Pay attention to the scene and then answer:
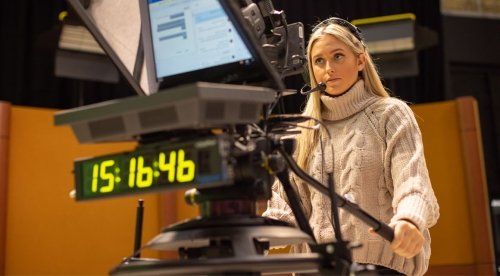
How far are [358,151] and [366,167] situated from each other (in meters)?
0.04

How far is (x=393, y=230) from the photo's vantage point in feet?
3.51

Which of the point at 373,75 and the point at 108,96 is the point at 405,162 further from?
the point at 108,96

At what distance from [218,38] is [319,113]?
0.49 metres

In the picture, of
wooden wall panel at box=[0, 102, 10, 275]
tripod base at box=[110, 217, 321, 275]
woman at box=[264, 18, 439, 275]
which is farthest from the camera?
wooden wall panel at box=[0, 102, 10, 275]

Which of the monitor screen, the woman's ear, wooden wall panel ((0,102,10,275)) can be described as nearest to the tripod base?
the monitor screen

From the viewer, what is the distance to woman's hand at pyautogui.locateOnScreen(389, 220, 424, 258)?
106 centimetres

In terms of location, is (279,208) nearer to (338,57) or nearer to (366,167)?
(366,167)

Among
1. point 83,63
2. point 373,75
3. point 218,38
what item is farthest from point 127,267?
point 83,63

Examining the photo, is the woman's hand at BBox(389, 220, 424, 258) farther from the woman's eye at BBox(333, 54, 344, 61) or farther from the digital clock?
the woman's eye at BBox(333, 54, 344, 61)

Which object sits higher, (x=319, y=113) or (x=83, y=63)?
(x=83, y=63)

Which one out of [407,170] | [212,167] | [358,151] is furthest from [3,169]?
[212,167]

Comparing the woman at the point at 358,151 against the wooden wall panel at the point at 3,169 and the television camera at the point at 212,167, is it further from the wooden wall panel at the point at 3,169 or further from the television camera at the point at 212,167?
the wooden wall panel at the point at 3,169

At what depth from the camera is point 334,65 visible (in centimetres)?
149

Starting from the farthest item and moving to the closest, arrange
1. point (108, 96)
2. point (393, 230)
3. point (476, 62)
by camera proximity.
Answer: point (476, 62) < point (108, 96) < point (393, 230)
